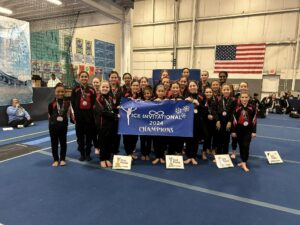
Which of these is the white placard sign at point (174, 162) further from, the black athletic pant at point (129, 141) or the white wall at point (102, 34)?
the white wall at point (102, 34)

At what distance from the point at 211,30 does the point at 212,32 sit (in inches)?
5.2

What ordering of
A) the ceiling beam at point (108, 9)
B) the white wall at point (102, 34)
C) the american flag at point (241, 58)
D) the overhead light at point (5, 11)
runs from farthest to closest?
the white wall at point (102, 34), the american flag at point (241, 58), the overhead light at point (5, 11), the ceiling beam at point (108, 9)

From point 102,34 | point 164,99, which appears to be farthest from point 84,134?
point 102,34

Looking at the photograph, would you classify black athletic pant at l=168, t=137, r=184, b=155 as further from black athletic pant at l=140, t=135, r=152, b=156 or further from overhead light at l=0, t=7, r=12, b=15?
overhead light at l=0, t=7, r=12, b=15

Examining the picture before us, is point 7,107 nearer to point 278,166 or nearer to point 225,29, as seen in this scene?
point 278,166

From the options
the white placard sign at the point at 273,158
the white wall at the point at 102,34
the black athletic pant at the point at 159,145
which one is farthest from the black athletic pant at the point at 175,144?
the white wall at the point at 102,34

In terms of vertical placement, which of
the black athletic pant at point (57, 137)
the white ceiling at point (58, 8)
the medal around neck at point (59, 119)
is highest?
the white ceiling at point (58, 8)

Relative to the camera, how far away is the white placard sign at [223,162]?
141 inches

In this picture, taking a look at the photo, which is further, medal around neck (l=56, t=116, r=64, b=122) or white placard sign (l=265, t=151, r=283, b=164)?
white placard sign (l=265, t=151, r=283, b=164)

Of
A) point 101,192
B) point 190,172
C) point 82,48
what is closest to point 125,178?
point 101,192

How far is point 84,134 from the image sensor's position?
374 centimetres

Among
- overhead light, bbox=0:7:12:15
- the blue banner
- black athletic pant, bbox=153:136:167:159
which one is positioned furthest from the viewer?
overhead light, bbox=0:7:12:15

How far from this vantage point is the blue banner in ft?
11.7

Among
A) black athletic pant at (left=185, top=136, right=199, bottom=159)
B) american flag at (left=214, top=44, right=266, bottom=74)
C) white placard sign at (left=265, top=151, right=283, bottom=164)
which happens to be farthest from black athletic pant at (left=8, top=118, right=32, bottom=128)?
american flag at (left=214, top=44, right=266, bottom=74)
